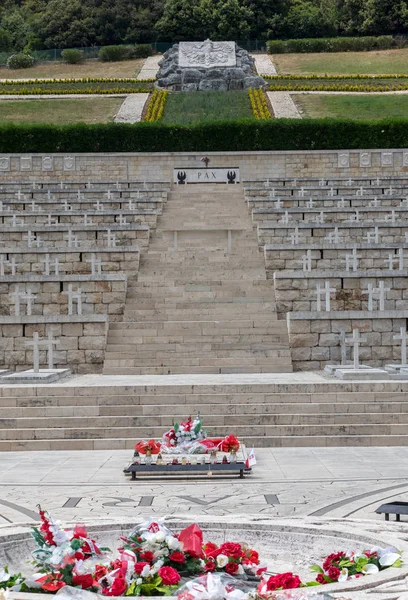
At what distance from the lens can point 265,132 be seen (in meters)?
34.8

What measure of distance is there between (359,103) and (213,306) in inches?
1069

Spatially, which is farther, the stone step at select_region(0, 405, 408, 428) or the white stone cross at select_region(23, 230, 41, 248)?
the white stone cross at select_region(23, 230, 41, 248)

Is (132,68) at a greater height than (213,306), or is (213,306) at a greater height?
(132,68)

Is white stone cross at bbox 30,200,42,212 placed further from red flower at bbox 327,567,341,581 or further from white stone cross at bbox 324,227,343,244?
red flower at bbox 327,567,341,581

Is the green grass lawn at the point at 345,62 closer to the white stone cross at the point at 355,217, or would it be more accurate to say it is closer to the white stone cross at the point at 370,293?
the white stone cross at the point at 355,217

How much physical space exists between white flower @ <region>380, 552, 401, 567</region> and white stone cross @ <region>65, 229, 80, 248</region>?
53.7 ft

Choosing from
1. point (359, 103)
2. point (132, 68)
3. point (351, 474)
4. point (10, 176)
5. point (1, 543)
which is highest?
point (132, 68)

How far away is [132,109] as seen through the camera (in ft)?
146

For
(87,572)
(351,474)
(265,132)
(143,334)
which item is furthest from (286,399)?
(265,132)

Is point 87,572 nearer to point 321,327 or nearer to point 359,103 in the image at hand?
point 321,327

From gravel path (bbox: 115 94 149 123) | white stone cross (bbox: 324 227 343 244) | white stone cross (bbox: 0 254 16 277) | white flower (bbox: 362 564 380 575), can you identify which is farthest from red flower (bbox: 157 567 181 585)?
gravel path (bbox: 115 94 149 123)

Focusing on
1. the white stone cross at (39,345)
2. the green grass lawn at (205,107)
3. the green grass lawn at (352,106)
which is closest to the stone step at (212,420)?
the white stone cross at (39,345)

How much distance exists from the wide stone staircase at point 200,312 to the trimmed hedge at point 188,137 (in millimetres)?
11582

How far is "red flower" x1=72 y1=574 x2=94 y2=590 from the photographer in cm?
504
